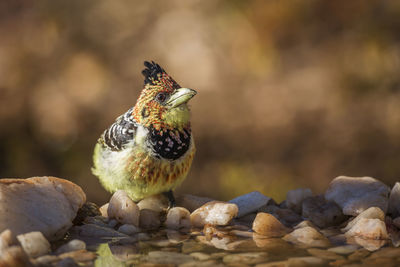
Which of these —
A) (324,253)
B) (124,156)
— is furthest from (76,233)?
(324,253)

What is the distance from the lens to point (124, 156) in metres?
1.90

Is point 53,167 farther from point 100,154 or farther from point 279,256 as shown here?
point 279,256

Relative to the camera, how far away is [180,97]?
1.84m

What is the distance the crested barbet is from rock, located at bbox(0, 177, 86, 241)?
0.22 metres

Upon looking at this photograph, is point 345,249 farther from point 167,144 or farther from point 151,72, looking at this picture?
point 151,72

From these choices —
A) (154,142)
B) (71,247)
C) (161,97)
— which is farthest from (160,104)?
(71,247)

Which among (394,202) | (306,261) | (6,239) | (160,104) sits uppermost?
(160,104)

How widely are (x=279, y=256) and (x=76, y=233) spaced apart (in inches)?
25.9

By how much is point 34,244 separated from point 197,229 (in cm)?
59

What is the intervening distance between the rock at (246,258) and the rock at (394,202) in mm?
699

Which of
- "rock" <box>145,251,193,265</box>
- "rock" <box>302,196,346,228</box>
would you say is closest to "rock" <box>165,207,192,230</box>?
"rock" <box>145,251,193,265</box>

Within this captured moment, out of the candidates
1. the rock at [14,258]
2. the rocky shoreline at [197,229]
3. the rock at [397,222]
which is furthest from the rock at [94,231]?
the rock at [397,222]

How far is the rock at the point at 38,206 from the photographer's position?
5.07 ft

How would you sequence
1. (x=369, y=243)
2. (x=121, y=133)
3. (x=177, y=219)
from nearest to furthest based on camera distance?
(x=369, y=243) → (x=177, y=219) → (x=121, y=133)
